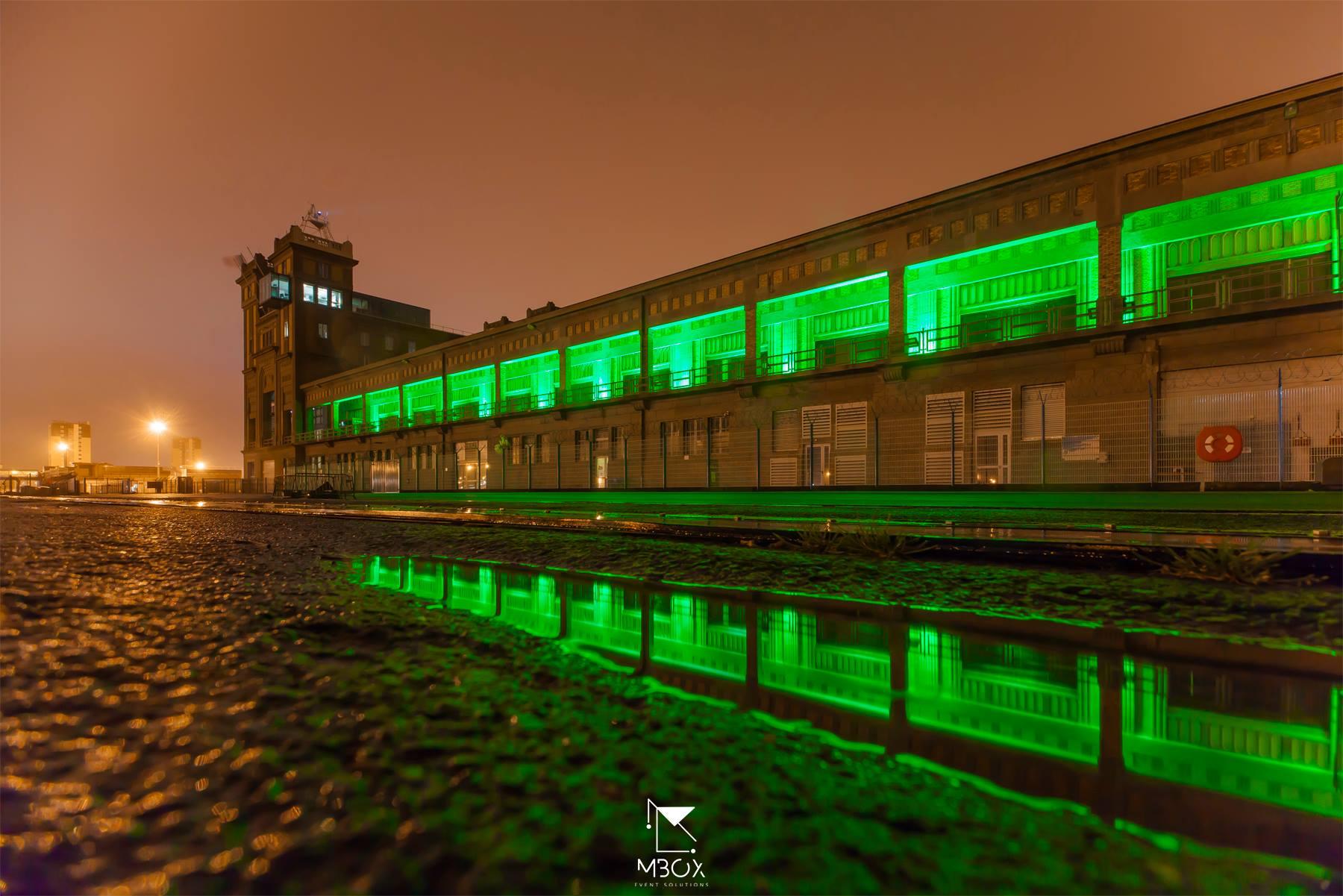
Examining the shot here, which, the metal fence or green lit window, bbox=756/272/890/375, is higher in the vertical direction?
green lit window, bbox=756/272/890/375

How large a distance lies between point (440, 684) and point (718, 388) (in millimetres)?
25235

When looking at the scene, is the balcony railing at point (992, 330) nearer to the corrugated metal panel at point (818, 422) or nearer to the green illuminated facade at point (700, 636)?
the corrugated metal panel at point (818, 422)

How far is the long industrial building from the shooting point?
16.3m

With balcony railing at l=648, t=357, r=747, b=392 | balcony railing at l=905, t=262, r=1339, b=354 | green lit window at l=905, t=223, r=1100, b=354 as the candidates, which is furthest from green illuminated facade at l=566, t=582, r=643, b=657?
balcony railing at l=648, t=357, r=747, b=392

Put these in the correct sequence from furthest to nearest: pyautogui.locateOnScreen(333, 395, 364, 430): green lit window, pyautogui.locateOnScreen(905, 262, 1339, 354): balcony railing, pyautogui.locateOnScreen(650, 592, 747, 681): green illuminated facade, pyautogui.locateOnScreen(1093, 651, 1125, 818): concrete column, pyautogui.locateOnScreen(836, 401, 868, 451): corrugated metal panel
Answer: pyautogui.locateOnScreen(333, 395, 364, 430): green lit window, pyautogui.locateOnScreen(836, 401, 868, 451): corrugated metal panel, pyautogui.locateOnScreen(905, 262, 1339, 354): balcony railing, pyautogui.locateOnScreen(650, 592, 747, 681): green illuminated facade, pyautogui.locateOnScreen(1093, 651, 1125, 818): concrete column

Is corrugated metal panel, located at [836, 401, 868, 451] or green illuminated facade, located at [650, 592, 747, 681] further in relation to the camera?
corrugated metal panel, located at [836, 401, 868, 451]

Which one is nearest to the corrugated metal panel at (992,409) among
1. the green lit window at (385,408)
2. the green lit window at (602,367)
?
the green lit window at (602,367)

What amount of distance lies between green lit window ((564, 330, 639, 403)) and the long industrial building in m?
0.18

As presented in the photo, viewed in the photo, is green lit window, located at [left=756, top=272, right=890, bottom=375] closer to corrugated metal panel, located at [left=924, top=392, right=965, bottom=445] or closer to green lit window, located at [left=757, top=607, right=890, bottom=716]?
corrugated metal panel, located at [left=924, top=392, right=965, bottom=445]

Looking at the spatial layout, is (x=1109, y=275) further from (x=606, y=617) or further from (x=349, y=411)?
(x=349, y=411)

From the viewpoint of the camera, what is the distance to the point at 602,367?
118 feet

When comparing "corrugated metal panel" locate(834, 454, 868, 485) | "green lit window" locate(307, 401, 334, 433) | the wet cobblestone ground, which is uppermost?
"green lit window" locate(307, 401, 334, 433)

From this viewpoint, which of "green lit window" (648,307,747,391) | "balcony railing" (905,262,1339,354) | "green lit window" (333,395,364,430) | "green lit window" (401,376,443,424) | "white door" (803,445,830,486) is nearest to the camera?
"balcony railing" (905,262,1339,354)

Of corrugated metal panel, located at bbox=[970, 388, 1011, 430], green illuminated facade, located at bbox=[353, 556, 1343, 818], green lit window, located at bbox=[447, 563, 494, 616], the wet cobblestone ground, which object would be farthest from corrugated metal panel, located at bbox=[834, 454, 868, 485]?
the wet cobblestone ground
